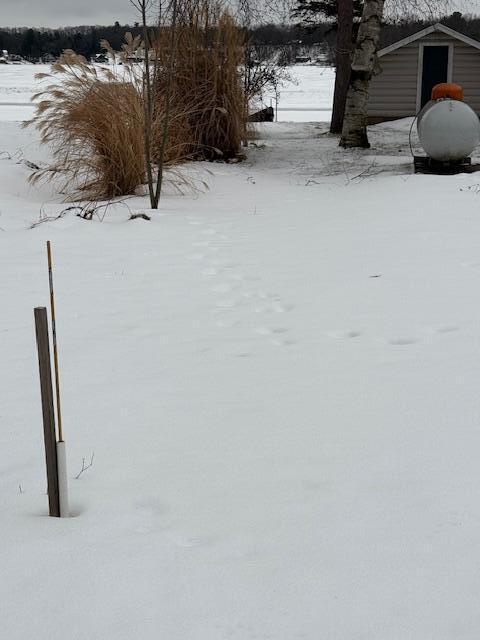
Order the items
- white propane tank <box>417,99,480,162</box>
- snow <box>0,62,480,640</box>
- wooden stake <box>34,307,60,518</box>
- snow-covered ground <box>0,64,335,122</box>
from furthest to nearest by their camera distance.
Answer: snow-covered ground <box>0,64,335,122</box>, white propane tank <box>417,99,480,162</box>, wooden stake <box>34,307,60,518</box>, snow <box>0,62,480,640</box>

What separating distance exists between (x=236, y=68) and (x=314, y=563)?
9.38 meters

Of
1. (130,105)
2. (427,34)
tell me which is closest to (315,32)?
(427,34)

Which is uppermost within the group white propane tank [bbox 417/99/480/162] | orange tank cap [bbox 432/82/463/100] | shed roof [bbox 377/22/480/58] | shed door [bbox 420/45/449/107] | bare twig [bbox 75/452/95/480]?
shed roof [bbox 377/22/480/58]

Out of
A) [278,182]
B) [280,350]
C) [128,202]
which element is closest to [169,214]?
[128,202]

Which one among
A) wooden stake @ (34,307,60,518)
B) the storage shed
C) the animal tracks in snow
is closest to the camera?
wooden stake @ (34,307,60,518)

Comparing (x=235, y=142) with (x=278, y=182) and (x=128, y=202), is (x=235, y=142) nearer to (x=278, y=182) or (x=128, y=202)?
(x=278, y=182)

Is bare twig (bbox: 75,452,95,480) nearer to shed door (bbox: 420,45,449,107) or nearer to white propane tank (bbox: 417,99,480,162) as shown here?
white propane tank (bbox: 417,99,480,162)

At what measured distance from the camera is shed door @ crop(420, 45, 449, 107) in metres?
17.3

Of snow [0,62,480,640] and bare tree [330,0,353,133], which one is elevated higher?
bare tree [330,0,353,133]

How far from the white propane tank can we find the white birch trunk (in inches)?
101

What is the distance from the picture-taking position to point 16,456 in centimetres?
271

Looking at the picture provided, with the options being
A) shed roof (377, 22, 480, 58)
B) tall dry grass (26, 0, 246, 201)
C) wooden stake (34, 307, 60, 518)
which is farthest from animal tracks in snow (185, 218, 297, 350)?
shed roof (377, 22, 480, 58)

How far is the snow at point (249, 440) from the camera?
6.17 feet

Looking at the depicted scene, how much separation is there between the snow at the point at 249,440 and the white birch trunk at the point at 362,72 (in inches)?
262
